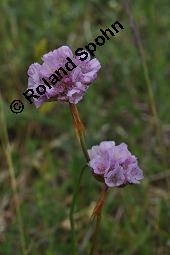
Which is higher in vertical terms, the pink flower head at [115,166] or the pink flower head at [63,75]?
the pink flower head at [63,75]

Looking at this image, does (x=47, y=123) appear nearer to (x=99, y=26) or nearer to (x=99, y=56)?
(x=99, y=56)

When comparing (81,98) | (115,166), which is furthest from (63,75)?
(115,166)

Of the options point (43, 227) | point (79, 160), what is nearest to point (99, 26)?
point (79, 160)

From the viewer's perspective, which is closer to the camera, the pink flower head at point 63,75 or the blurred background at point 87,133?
the pink flower head at point 63,75

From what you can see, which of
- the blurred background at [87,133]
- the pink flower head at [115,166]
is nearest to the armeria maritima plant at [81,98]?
the pink flower head at [115,166]

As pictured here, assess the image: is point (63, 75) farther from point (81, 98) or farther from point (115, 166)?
point (115, 166)

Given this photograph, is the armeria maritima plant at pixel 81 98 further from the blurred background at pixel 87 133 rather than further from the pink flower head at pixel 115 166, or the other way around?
the blurred background at pixel 87 133

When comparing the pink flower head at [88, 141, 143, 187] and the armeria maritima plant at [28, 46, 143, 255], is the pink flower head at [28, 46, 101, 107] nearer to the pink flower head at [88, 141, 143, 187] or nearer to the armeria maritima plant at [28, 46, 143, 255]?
the armeria maritima plant at [28, 46, 143, 255]

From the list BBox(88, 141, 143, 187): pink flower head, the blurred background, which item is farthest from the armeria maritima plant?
the blurred background
